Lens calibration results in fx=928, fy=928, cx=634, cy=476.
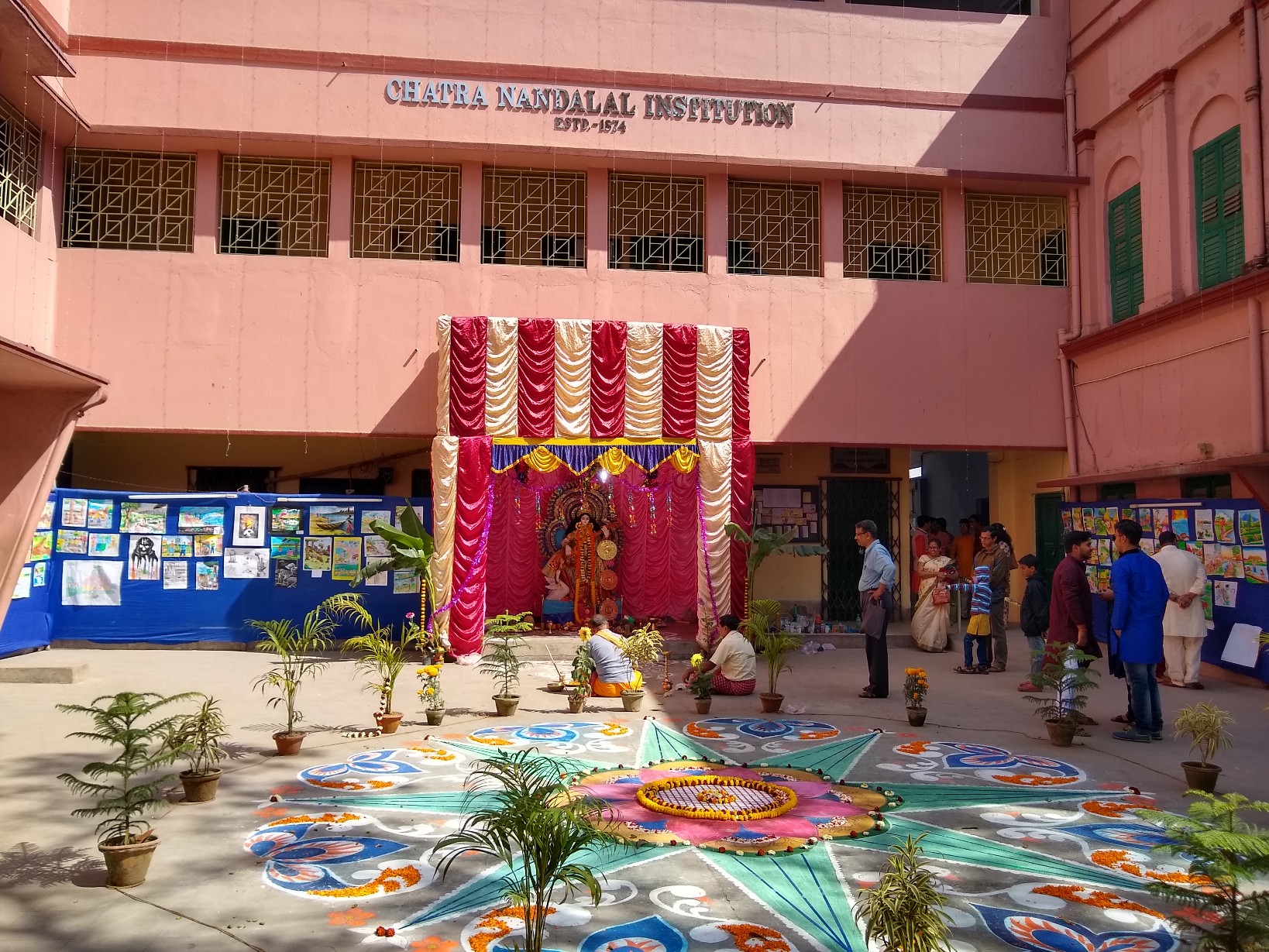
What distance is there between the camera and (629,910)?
177 inches

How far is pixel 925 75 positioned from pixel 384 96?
8742 millimetres

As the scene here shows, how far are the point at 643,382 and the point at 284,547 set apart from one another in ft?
18.9

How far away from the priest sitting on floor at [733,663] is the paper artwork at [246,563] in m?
6.90

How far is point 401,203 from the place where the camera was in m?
14.7

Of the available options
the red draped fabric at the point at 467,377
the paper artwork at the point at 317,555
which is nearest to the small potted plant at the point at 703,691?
the red draped fabric at the point at 467,377

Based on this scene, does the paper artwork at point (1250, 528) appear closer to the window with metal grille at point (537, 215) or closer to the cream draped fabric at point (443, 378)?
the window with metal grille at point (537, 215)

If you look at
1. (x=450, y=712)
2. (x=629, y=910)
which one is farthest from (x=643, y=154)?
(x=629, y=910)

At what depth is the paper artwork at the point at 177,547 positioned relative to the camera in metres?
13.3

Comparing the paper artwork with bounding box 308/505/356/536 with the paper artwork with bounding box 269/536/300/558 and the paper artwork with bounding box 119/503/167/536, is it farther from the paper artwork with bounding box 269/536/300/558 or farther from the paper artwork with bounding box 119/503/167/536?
the paper artwork with bounding box 119/503/167/536

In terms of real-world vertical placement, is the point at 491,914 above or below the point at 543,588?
below

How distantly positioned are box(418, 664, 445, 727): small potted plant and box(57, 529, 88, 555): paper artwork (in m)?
6.84

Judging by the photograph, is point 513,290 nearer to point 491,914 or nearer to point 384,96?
point 384,96

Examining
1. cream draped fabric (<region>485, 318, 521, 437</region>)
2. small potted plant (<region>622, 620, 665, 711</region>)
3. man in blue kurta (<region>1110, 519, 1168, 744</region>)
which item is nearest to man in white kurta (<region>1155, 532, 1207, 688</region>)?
man in blue kurta (<region>1110, 519, 1168, 744</region>)

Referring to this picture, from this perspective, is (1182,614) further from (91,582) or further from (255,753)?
(91,582)
